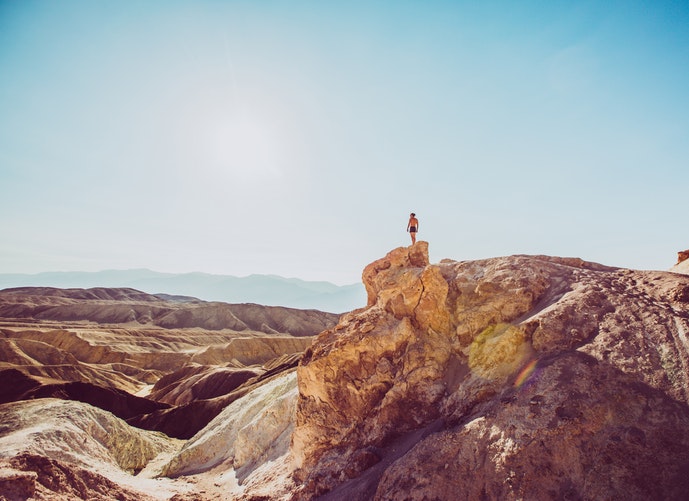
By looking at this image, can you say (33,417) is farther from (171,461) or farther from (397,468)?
(397,468)

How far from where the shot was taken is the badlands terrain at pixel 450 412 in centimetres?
612

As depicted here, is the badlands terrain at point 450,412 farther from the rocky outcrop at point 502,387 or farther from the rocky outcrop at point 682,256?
the rocky outcrop at point 682,256

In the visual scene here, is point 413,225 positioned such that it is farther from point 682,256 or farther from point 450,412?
point 682,256

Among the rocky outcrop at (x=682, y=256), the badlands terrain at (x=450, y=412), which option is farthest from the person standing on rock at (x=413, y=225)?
the rocky outcrop at (x=682, y=256)

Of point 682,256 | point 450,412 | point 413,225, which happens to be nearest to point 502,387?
point 450,412

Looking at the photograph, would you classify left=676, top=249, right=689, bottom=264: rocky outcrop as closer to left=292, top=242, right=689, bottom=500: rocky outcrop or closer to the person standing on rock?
left=292, top=242, right=689, bottom=500: rocky outcrop

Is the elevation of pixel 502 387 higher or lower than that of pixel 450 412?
higher

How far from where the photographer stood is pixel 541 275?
10.7m

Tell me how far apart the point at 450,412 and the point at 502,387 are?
4.73 feet

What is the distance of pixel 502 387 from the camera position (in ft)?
26.4

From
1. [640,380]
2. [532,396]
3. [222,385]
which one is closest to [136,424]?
[222,385]

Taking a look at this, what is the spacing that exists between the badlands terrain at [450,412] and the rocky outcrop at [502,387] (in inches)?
1.3

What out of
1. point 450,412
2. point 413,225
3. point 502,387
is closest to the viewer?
point 502,387

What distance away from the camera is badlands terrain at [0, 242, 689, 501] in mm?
6117
